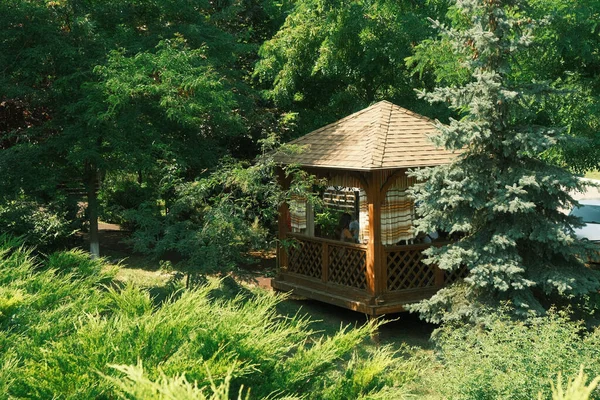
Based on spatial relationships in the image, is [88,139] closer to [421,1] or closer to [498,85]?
[498,85]

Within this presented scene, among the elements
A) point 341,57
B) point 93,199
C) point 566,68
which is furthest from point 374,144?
point 93,199

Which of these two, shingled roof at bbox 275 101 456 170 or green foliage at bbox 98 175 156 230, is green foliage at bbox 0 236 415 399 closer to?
shingled roof at bbox 275 101 456 170

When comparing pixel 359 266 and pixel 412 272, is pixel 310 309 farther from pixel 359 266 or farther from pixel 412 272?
pixel 412 272

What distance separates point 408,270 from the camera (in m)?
14.0

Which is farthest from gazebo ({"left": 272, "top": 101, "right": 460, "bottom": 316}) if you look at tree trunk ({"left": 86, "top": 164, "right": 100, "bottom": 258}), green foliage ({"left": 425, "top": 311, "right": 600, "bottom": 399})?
tree trunk ({"left": 86, "top": 164, "right": 100, "bottom": 258})

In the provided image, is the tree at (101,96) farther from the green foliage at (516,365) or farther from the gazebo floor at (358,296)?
the green foliage at (516,365)

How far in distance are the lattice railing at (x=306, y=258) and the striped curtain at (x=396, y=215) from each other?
5.27ft

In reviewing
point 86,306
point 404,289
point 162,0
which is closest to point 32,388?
point 86,306

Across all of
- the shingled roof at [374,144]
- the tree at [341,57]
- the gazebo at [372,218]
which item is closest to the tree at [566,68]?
the shingled roof at [374,144]

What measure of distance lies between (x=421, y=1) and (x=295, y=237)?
8.94 m

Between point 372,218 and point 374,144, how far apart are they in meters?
1.33

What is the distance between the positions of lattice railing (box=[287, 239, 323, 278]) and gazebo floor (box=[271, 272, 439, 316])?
189mm

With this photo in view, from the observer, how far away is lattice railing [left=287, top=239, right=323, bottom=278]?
14797mm

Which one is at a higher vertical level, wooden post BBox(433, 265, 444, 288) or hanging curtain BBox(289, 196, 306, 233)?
hanging curtain BBox(289, 196, 306, 233)
